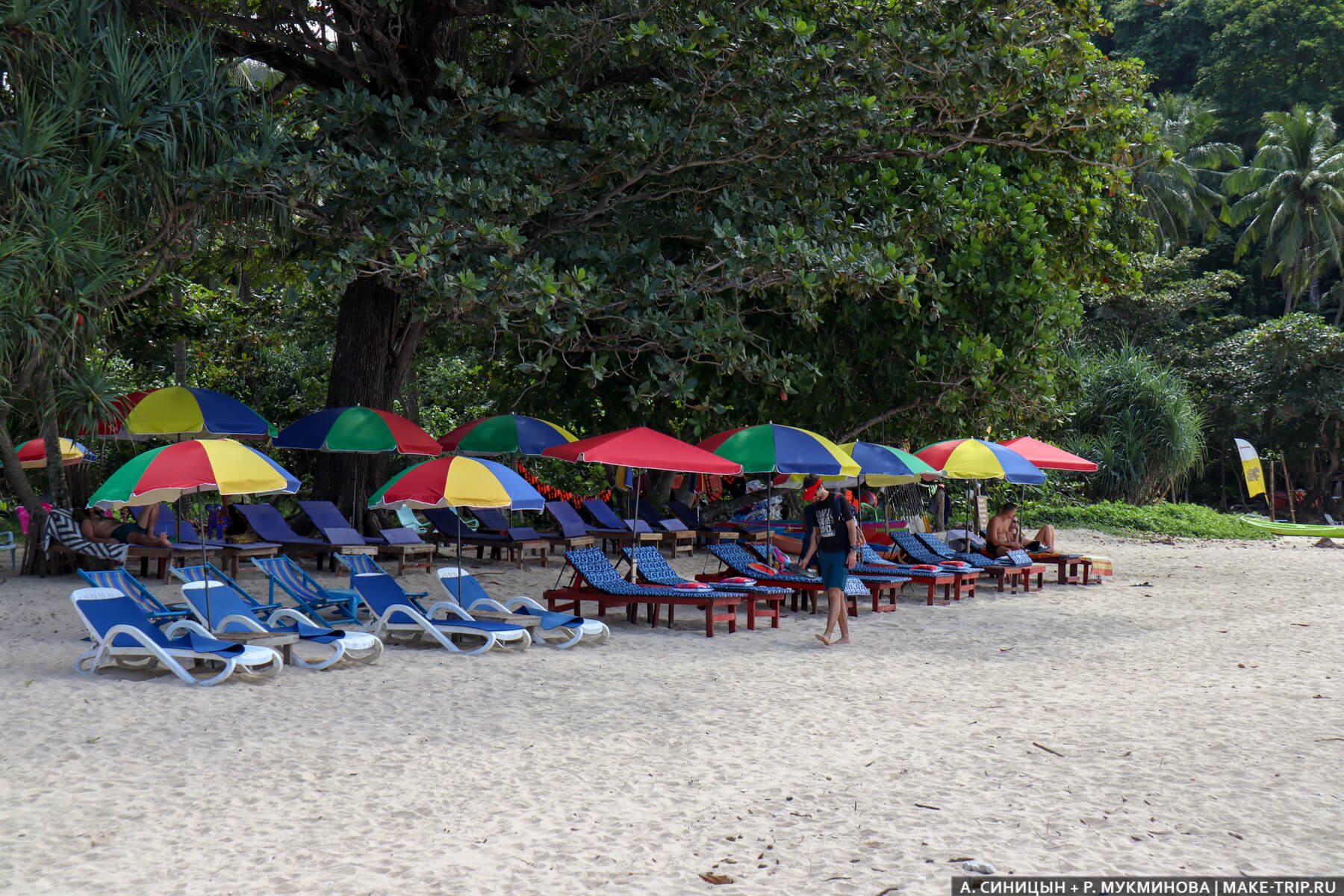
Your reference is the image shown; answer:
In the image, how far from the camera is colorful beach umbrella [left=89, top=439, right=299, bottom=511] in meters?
8.11

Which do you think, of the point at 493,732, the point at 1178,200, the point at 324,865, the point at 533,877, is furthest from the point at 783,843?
the point at 1178,200

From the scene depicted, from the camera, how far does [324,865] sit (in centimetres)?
418

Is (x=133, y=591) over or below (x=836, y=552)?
below

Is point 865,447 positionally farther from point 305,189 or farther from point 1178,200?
point 1178,200

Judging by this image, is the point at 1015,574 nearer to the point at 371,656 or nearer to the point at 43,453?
the point at 371,656

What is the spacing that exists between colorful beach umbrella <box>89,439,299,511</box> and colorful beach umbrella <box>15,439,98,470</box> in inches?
288

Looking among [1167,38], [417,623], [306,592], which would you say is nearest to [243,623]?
[417,623]

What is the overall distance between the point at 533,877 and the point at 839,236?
35.0 ft

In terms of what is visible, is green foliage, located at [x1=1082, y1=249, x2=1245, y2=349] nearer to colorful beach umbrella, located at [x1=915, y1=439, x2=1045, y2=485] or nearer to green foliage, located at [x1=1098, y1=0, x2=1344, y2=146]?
green foliage, located at [x1=1098, y1=0, x2=1344, y2=146]

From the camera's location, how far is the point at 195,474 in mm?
8109

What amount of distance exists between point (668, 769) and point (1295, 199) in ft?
145

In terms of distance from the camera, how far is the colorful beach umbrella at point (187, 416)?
12836mm

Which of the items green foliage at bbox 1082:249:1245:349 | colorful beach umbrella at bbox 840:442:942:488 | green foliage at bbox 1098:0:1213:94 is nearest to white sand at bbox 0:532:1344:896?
colorful beach umbrella at bbox 840:442:942:488

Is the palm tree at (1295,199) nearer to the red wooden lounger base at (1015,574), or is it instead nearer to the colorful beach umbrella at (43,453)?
the red wooden lounger base at (1015,574)
